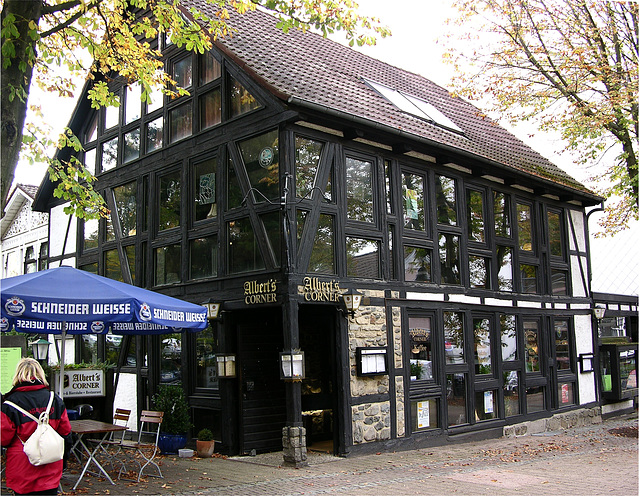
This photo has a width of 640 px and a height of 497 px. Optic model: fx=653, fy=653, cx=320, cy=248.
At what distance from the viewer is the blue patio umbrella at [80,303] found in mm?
7000

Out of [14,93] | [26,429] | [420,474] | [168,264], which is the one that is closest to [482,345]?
[420,474]

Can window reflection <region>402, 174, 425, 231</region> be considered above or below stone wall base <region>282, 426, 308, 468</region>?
above

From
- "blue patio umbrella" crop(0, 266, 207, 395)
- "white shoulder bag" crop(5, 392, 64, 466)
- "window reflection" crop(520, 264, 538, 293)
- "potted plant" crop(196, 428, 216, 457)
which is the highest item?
"window reflection" crop(520, 264, 538, 293)

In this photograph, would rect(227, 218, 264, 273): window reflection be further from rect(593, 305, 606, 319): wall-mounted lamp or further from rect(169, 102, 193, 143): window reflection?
rect(593, 305, 606, 319): wall-mounted lamp

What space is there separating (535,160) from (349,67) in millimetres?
5573

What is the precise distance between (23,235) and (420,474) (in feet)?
51.6

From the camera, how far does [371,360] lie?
1093cm

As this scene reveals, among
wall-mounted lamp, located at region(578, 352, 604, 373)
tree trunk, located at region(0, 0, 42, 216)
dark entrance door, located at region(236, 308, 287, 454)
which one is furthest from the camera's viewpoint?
wall-mounted lamp, located at region(578, 352, 604, 373)

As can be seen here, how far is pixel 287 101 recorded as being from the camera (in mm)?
9977

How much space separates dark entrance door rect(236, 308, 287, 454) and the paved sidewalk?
0.54m

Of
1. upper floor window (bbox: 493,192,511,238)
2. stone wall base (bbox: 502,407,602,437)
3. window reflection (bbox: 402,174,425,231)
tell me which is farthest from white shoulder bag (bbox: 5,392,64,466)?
upper floor window (bbox: 493,192,511,238)

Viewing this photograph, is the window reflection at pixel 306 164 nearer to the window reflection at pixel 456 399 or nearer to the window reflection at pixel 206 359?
the window reflection at pixel 206 359

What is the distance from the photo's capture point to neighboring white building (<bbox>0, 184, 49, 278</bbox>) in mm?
19047

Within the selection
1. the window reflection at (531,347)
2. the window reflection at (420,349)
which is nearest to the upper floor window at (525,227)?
the window reflection at (531,347)
